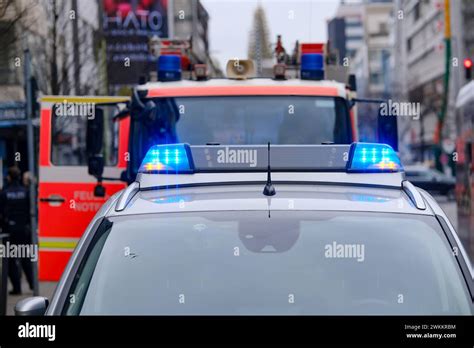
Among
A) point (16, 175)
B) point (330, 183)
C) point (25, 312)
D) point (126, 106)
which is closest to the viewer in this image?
point (25, 312)

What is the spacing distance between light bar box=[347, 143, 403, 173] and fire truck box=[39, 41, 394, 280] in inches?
208

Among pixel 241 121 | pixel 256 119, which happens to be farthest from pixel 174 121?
pixel 256 119

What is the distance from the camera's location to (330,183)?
14.8 ft

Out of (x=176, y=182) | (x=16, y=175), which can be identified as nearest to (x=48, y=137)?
(x=16, y=175)

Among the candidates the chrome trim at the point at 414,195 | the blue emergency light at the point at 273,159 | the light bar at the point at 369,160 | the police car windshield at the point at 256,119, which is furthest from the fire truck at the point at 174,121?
the chrome trim at the point at 414,195

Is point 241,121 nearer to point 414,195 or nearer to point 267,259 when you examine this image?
point 414,195

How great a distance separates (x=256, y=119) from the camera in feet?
35.1

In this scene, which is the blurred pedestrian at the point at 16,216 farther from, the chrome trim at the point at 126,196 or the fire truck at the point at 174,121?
the chrome trim at the point at 126,196

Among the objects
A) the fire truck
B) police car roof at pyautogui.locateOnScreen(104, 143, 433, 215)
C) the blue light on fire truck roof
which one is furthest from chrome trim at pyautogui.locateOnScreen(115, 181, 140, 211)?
the fire truck

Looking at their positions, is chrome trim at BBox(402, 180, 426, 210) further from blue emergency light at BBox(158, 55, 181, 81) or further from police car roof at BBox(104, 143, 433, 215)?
blue emergency light at BBox(158, 55, 181, 81)

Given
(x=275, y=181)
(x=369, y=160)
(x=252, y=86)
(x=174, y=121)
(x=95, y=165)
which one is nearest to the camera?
(x=275, y=181)

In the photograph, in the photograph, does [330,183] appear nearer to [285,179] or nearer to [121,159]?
[285,179]

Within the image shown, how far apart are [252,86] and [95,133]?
1539 mm

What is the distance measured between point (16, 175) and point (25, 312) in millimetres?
11673
